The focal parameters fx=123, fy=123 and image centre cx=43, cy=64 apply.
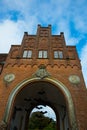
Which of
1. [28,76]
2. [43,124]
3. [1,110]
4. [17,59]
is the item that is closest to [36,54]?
[17,59]

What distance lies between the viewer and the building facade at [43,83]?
9.91 m

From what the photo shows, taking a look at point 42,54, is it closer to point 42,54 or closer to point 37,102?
point 42,54

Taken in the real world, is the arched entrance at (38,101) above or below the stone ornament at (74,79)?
below

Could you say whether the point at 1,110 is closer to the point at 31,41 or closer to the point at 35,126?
the point at 31,41

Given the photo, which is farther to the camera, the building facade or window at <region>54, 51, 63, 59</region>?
window at <region>54, 51, 63, 59</region>

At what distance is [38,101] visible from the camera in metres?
14.6

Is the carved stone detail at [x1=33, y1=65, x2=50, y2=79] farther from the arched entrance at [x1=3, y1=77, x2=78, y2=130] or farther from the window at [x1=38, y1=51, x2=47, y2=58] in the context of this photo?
the window at [x1=38, y1=51, x2=47, y2=58]

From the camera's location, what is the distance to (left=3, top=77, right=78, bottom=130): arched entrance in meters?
10.2

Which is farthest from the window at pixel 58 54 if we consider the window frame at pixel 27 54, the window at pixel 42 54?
the window frame at pixel 27 54

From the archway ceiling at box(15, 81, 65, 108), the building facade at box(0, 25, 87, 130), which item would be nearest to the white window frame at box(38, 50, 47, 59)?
the building facade at box(0, 25, 87, 130)

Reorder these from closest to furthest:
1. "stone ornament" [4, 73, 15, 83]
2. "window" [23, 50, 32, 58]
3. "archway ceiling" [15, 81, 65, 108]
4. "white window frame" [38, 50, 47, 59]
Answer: "stone ornament" [4, 73, 15, 83] → "archway ceiling" [15, 81, 65, 108] → "white window frame" [38, 50, 47, 59] → "window" [23, 50, 32, 58]

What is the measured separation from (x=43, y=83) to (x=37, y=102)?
421cm

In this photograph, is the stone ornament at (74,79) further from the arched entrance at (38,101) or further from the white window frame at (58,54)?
the white window frame at (58,54)

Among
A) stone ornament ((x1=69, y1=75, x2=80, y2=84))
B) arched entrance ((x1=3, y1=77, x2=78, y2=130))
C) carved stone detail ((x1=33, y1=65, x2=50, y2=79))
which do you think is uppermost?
carved stone detail ((x1=33, y1=65, x2=50, y2=79))
